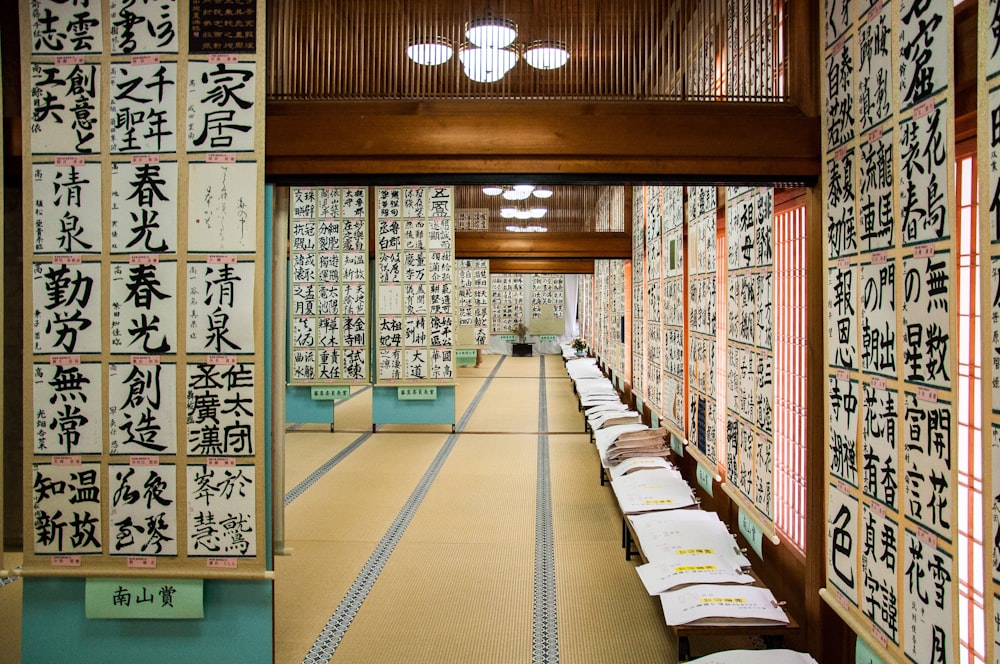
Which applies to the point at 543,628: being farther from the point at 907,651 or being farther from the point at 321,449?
the point at 321,449

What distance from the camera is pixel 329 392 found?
310 inches

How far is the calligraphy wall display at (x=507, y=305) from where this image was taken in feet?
65.7

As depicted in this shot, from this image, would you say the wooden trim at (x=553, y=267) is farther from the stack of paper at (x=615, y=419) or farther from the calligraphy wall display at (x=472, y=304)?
the stack of paper at (x=615, y=419)

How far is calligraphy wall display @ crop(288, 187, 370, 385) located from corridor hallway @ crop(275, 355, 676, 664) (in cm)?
108

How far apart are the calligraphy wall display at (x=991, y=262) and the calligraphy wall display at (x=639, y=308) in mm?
3746

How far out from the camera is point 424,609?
10.6 ft

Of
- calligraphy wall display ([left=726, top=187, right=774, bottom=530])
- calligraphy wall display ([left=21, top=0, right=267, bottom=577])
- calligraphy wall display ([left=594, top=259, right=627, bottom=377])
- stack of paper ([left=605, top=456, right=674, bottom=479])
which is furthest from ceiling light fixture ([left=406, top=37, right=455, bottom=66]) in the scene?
calligraphy wall display ([left=594, top=259, right=627, bottom=377])

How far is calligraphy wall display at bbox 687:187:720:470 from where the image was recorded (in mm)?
3414

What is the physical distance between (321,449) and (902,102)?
21.0 feet

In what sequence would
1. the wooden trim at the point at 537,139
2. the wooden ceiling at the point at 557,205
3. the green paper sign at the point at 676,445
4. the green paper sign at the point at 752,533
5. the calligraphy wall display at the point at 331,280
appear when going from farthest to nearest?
the wooden ceiling at the point at 557,205
the calligraphy wall display at the point at 331,280
the green paper sign at the point at 676,445
the green paper sign at the point at 752,533
the wooden trim at the point at 537,139

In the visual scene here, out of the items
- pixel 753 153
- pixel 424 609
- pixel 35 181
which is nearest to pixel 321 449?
pixel 424 609

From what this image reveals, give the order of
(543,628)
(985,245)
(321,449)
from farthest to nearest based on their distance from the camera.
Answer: (321,449)
(543,628)
(985,245)

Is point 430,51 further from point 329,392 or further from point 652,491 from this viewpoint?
point 329,392

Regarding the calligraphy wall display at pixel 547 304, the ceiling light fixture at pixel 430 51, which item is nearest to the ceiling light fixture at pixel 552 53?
the ceiling light fixture at pixel 430 51
